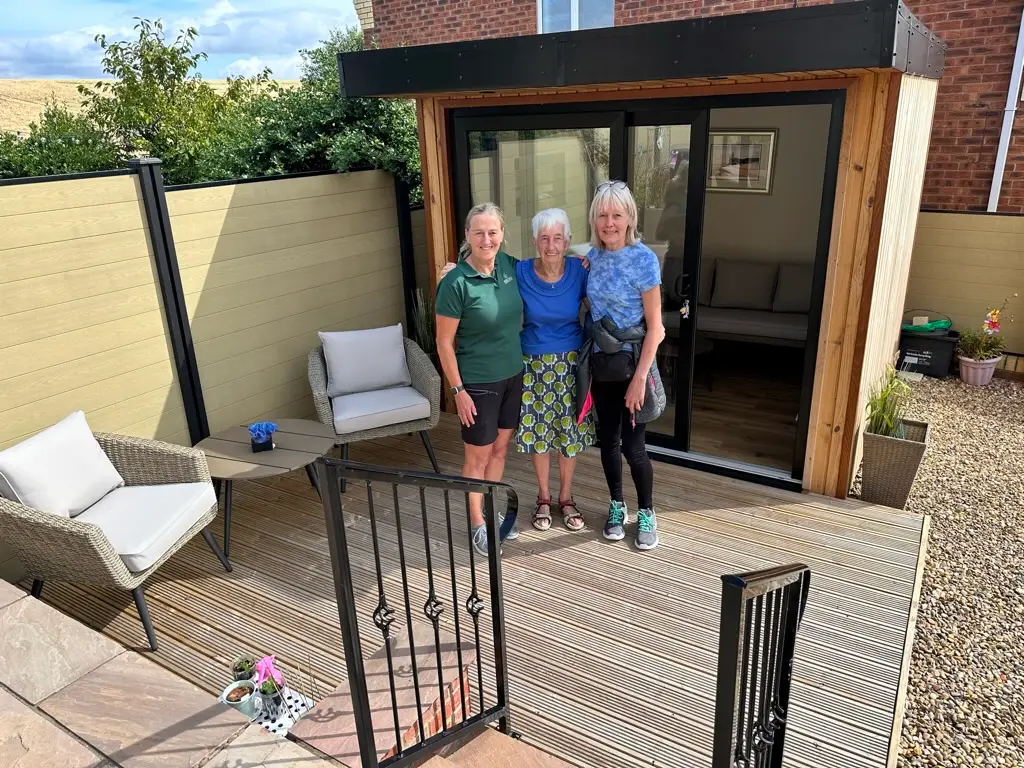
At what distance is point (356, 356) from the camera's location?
183 inches

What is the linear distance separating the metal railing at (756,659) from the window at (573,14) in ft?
25.8

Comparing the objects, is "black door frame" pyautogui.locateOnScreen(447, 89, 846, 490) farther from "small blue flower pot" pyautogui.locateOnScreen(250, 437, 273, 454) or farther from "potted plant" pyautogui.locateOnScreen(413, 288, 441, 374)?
"small blue flower pot" pyautogui.locateOnScreen(250, 437, 273, 454)

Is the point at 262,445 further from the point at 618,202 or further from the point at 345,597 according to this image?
the point at 345,597

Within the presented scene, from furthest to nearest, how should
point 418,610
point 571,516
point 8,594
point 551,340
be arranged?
point 571,516
point 551,340
point 418,610
point 8,594

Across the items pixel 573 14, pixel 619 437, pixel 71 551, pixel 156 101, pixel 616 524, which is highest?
pixel 573 14

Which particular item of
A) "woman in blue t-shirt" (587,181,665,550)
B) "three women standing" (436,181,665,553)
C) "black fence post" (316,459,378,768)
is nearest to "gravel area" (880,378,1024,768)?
"three women standing" (436,181,665,553)

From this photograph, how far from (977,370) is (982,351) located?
0.16 metres

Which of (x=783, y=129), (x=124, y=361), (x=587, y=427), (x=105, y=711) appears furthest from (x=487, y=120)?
(x=105, y=711)

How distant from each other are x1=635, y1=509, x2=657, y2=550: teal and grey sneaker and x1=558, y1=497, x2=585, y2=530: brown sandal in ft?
1.04

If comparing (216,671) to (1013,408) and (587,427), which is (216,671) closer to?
(587,427)

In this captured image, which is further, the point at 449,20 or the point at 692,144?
the point at 449,20

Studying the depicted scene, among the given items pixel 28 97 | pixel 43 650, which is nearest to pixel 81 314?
pixel 43 650

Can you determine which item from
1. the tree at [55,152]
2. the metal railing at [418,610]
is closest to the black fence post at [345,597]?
the metal railing at [418,610]

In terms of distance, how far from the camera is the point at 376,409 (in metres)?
4.32
